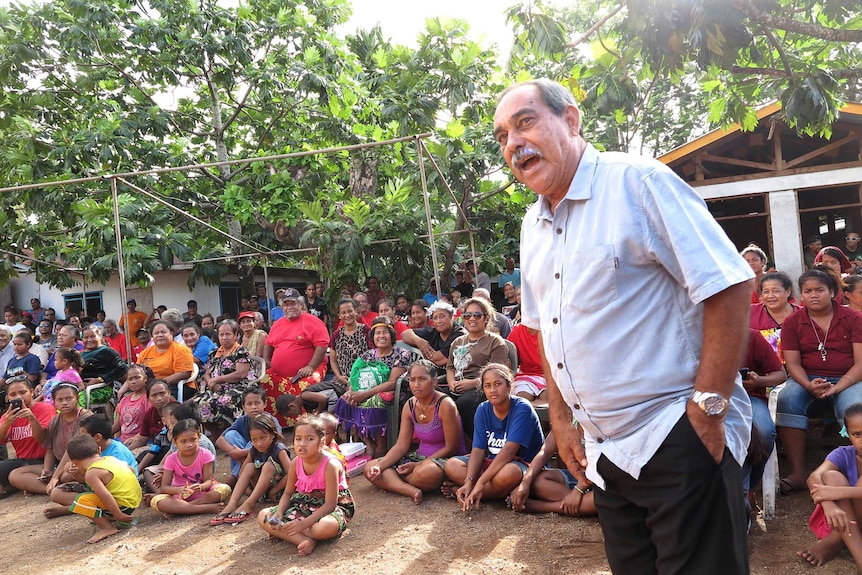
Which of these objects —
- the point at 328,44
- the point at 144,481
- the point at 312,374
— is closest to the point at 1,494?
the point at 144,481

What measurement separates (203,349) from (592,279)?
294 inches

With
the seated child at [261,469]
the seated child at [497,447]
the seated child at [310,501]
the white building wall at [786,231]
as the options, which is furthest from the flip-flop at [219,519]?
the white building wall at [786,231]

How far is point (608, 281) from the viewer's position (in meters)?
1.44

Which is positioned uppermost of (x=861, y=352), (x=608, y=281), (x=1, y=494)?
(x=608, y=281)

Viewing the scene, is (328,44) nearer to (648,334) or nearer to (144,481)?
(144,481)

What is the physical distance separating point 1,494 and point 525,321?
233 inches

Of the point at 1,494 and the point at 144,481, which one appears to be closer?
the point at 144,481

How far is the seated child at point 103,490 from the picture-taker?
4.58m

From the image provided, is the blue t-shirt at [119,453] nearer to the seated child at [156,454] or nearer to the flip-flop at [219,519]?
the seated child at [156,454]

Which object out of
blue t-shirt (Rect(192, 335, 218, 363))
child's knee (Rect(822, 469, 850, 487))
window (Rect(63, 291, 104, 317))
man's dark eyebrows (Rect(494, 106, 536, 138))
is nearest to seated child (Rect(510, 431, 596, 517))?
child's knee (Rect(822, 469, 850, 487))

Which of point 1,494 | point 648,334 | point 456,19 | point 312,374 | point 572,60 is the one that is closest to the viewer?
point 648,334

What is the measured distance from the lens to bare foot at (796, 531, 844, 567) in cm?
316

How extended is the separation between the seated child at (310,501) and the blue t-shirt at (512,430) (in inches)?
38.8

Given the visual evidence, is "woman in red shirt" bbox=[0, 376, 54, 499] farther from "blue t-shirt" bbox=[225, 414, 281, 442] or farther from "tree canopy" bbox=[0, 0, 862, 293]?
"tree canopy" bbox=[0, 0, 862, 293]
